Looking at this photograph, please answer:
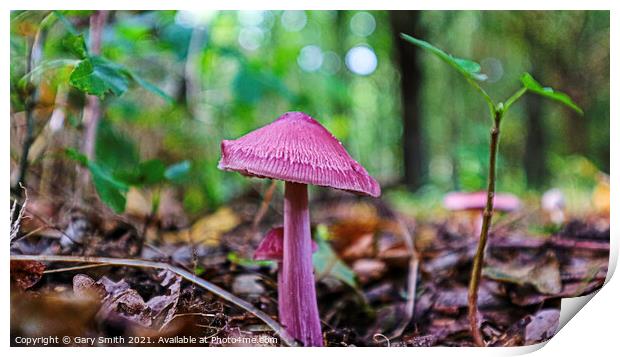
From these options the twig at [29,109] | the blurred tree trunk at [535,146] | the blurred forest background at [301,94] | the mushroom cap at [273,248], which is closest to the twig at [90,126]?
the blurred forest background at [301,94]

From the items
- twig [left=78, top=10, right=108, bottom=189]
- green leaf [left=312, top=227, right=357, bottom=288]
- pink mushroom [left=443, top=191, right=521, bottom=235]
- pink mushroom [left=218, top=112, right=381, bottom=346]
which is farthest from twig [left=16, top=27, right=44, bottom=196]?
pink mushroom [left=443, top=191, right=521, bottom=235]

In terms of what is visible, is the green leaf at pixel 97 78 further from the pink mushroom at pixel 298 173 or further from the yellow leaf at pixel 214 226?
the yellow leaf at pixel 214 226

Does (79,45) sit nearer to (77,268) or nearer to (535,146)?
(77,268)

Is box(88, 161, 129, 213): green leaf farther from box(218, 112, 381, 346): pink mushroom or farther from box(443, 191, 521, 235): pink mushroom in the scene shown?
box(443, 191, 521, 235): pink mushroom
